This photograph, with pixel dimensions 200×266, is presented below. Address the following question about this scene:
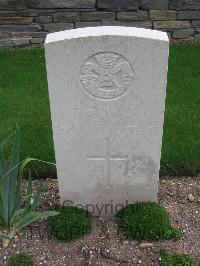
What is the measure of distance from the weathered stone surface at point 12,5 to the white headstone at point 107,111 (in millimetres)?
3295

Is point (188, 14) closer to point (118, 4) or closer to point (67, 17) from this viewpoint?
point (118, 4)

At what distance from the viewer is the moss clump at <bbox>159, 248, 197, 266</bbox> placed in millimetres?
2979

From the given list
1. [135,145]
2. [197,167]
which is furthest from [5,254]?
[197,167]

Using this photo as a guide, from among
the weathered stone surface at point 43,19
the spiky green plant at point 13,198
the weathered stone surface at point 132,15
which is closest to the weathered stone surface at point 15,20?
the weathered stone surface at point 43,19

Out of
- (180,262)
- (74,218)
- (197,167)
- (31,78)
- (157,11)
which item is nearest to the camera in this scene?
(180,262)

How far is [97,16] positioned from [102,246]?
3629 millimetres

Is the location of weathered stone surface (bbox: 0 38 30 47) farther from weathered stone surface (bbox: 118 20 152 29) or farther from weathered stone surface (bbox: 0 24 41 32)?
weathered stone surface (bbox: 118 20 152 29)

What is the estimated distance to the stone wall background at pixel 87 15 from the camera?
19.1 ft

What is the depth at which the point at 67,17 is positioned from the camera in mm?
5938

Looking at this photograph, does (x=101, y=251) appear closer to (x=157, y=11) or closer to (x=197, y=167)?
(x=197, y=167)

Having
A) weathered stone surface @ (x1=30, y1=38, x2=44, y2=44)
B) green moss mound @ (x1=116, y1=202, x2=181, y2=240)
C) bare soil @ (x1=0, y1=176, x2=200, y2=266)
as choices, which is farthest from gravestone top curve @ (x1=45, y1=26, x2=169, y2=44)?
weathered stone surface @ (x1=30, y1=38, x2=44, y2=44)

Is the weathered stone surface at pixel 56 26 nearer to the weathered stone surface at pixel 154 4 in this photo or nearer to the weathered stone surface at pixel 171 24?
the weathered stone surface at pixel 154 4

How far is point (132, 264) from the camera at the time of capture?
9.89ft

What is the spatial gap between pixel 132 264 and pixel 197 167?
1184mm
